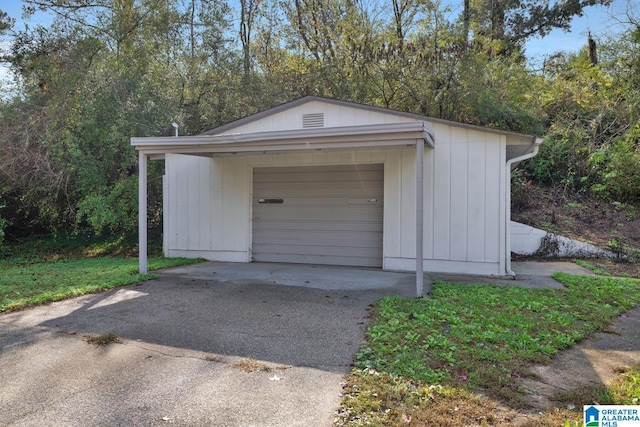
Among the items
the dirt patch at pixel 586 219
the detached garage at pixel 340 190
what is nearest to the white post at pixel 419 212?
the detached garage at pixel 340 190

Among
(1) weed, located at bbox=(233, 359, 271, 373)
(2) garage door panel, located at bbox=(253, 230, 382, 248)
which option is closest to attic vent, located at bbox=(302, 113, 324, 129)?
(2) garage door panel, located at bbox=(253, 230, 382, 248)

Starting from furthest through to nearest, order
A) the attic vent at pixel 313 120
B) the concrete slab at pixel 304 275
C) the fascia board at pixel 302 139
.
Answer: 1. the attic vent at pixel 313 120
2. the concrete slab at pixel 304 275
3. the fascia board at pixel 302 139

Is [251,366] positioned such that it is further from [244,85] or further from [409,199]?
[244,85]

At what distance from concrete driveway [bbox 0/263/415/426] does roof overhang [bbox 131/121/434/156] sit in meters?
2.12

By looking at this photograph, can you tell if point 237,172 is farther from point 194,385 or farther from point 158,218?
point 194,385

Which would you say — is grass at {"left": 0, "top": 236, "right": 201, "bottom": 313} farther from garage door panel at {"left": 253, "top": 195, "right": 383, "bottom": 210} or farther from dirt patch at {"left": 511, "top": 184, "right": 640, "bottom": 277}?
dirt patch at {"left": 511, "top": 184, "right": 640, "bottom": 277}

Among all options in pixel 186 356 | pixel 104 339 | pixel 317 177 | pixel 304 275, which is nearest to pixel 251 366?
pixel 186 356

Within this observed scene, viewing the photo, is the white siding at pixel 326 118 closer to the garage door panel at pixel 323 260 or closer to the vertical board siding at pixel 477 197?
the vertical board siding at pixel 477 197

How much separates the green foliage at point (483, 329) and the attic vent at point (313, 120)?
406cm

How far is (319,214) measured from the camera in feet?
27.8

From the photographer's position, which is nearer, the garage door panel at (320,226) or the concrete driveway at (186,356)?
the concrete driveway at (186,356)

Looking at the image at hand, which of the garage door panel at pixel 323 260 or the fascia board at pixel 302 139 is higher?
the fascia board at pixel 302 139

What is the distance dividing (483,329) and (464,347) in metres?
0.60

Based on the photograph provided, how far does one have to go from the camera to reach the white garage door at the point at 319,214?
→ 8.08 m
